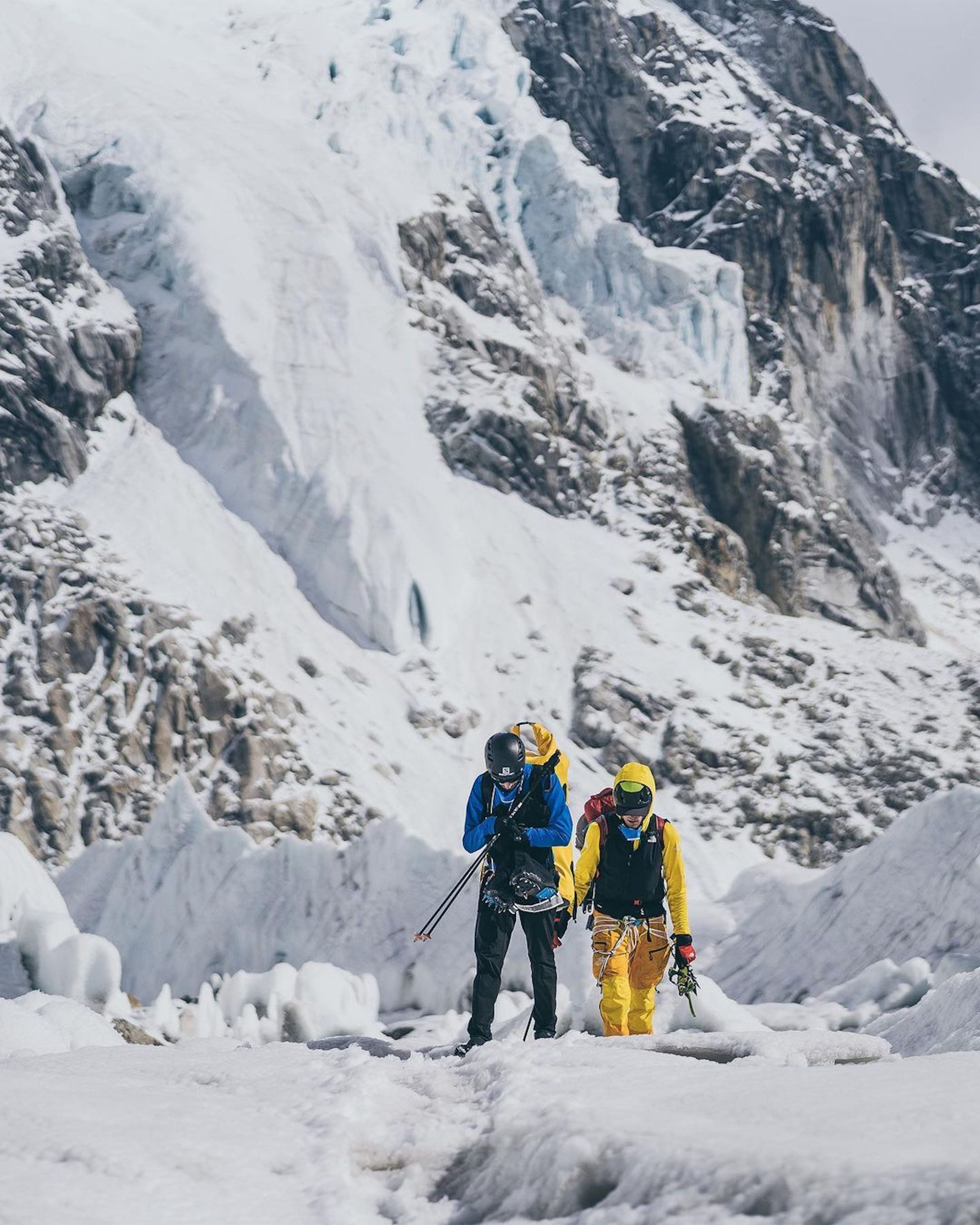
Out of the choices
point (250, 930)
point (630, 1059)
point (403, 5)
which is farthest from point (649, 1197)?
point (403, 5)

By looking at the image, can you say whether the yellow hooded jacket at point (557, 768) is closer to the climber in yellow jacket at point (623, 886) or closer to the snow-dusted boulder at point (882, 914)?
the climber in yellow jacket at point (623, 886)

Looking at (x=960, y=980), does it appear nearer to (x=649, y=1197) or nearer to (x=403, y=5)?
(x=649, y=1197)

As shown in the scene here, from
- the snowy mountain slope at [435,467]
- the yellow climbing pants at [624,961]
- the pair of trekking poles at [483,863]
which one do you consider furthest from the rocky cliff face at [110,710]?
the yellow climbing pants at [624,961]

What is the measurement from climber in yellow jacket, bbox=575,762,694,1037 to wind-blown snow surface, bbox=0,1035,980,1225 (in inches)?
108

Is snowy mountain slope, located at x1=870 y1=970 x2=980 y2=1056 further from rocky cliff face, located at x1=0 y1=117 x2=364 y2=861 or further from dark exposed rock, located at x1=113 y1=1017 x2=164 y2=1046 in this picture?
rocky cliff face, located at x1=0 y1=117 x2=364 y2=861

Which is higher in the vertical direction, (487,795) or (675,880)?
(487,795)

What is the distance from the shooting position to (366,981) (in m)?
23.9

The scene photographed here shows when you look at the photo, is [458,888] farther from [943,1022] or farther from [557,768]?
[943,1022]

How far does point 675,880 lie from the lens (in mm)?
9141

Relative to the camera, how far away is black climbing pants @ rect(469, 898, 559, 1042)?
8461 millimetres

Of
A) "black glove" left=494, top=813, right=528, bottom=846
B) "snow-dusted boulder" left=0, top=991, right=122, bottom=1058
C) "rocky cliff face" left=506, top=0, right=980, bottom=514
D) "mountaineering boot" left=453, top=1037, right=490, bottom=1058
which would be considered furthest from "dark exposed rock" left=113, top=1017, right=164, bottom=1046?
"rocky cliff face" left=506, top=0, right=980, bottom=514

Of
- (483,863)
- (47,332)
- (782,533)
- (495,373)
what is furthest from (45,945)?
(782,533)

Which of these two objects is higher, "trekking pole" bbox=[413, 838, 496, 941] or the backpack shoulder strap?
the backpack shoulder strap

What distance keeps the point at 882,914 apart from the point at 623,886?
1209cm
